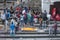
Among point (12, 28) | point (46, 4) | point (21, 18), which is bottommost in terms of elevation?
point (12, 28)

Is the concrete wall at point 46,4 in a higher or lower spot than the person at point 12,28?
higher

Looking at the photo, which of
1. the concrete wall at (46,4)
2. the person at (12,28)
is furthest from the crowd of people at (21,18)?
the concrete wall at (46,4)

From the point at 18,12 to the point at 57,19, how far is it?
13.0ft

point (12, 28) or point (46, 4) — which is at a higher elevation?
point (46, 4)

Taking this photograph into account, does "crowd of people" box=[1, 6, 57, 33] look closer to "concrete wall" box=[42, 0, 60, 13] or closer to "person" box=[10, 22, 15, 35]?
"person" box=[10, 22, 15, 35]

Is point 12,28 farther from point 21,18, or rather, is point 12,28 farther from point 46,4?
point 46,4

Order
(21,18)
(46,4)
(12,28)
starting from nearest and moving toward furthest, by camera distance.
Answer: (12,28), (21,18), (46,4)

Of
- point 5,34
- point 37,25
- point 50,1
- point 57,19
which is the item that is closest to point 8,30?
point 5,34

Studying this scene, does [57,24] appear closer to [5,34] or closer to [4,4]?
[5,34]

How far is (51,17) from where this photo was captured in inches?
1750

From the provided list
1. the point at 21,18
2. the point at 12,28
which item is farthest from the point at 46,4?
the point at 12,28

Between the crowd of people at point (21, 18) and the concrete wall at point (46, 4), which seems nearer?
the crowd of people at point (21, 18)

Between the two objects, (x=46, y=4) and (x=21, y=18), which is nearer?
(x=21, y=18)

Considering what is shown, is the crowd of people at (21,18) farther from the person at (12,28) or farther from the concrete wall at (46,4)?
the concrete wall at (46,4)
